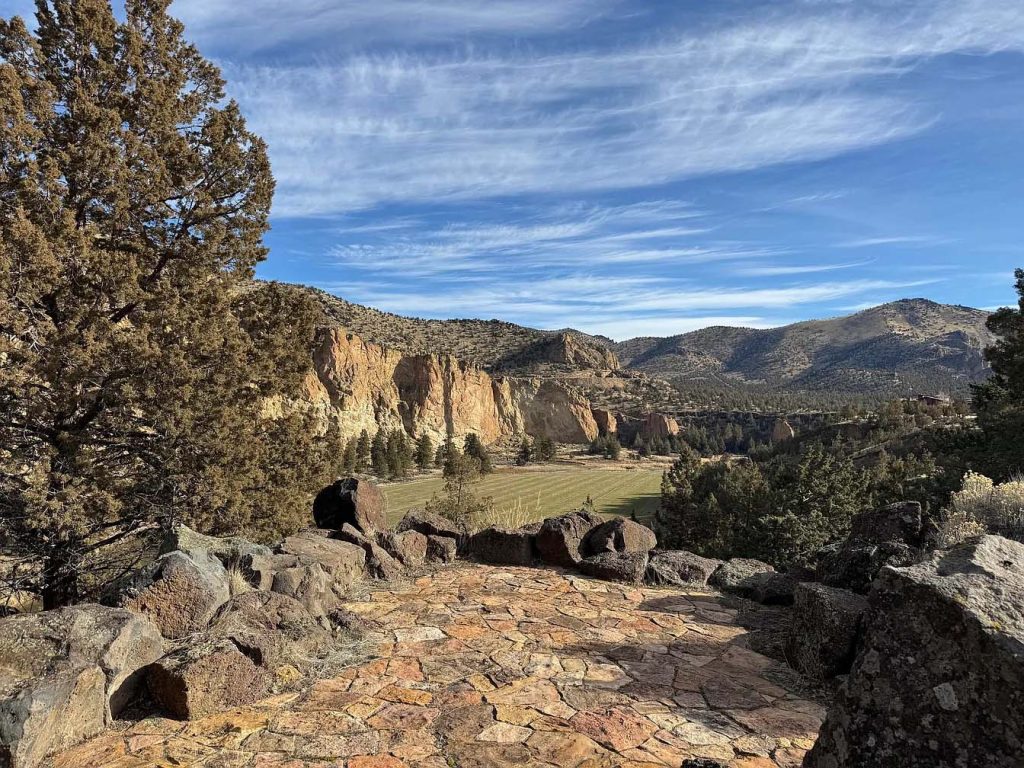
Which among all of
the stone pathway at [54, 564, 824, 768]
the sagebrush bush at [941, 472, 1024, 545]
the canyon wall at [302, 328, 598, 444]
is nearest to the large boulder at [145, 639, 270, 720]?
the stone pathway at [54, 564, 824, 768]

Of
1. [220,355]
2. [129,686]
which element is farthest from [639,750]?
[220,355]

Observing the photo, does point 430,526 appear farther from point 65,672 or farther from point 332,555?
point 65,672

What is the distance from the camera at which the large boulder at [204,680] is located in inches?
159

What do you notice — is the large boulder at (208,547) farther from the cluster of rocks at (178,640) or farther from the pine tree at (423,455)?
the pine tree at (423,455)

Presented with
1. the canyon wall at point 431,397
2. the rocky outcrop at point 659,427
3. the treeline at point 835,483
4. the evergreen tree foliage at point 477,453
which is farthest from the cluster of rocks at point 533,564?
the rocky outcrop at point 659,427

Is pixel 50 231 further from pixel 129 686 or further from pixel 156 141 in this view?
pixel 129 686

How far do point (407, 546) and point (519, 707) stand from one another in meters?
4.78

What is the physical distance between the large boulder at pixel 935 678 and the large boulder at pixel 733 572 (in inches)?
210

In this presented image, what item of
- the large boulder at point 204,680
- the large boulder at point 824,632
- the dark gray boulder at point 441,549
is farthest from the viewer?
the dark gray boulder at point 441,549

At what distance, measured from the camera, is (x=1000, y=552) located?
121 inches

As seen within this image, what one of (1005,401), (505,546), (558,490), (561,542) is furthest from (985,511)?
(558,490)

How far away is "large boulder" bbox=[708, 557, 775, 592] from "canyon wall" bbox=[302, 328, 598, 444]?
160 feet

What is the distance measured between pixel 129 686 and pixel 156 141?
8378 mm

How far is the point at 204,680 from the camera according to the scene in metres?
4.13
